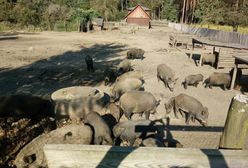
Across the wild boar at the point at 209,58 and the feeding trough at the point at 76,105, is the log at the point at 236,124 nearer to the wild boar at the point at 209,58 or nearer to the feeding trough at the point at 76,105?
the feeding trough at the point at 76,105

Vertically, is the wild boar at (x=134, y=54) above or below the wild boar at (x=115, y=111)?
above

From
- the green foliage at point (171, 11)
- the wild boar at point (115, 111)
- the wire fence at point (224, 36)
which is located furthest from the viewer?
the green foliage at point (171, 11)

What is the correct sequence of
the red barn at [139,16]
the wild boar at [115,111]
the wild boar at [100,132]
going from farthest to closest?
1. the red barn at [139,16]
2. the wild boar at [115,111]
3. the wild boar at [100,132]

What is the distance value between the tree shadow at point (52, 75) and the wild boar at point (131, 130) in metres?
5.90

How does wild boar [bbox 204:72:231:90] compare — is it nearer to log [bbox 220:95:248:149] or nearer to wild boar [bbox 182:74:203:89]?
wild boar [bbox 182:74:203:89]

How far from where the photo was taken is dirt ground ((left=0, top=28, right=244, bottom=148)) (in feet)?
34.0

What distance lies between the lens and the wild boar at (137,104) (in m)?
10.5

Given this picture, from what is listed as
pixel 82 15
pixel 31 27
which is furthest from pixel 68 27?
pixel 31 27

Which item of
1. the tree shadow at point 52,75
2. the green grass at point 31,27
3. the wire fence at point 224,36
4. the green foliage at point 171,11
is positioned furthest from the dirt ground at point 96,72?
the green foliage at point 171,11

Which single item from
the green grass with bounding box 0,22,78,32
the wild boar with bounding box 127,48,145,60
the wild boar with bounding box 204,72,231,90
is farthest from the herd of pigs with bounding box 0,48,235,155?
the green grass with bounding box 0,22,78,32

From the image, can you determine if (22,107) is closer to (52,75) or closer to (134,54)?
(52,75)

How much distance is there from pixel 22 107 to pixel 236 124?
8579 millimetres

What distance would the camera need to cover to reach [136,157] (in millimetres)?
2305

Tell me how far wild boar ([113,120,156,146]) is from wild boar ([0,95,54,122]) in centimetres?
297
